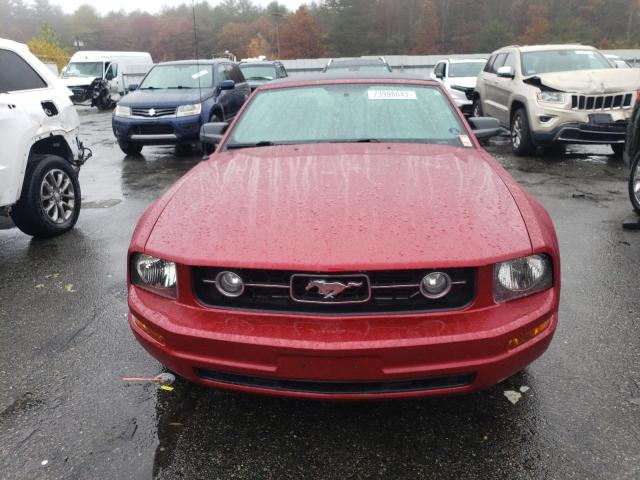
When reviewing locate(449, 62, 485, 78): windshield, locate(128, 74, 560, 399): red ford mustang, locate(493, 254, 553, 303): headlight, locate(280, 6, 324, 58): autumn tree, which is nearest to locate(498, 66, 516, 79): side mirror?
locate(449, 62, 485, 78): windshield

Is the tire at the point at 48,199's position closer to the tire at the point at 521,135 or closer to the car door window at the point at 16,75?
the car door window at the point at 16,75

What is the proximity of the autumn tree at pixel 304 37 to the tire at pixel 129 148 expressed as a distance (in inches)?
2511

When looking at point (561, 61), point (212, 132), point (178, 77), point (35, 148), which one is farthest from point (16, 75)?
point (561, 61)

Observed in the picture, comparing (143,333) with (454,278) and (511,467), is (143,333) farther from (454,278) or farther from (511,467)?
(511,467)

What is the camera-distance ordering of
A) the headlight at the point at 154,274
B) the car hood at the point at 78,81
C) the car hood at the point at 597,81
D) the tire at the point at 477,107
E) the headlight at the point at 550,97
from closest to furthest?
1. the headlight at the point at 154,274
2. the car hood at the point at 597,81
3. the headlight at the point at 550,97
4. the tire at the point at 477,107
5. the car hood at the point at 78,81

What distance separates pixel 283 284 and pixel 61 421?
1.32m

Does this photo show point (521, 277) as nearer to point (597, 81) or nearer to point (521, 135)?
point (597, 81)

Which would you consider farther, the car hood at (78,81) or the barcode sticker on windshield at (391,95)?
the car hood at (78,81)

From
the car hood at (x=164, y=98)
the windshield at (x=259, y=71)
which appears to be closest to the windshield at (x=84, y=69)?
the windshield at (x=259, y=71)

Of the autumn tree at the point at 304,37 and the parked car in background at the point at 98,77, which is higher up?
the autumn tree at the point at 304,37

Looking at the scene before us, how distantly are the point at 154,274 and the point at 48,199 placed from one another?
144 inches

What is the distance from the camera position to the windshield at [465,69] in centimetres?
1527

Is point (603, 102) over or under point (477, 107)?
over

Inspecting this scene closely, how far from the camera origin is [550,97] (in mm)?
8594
